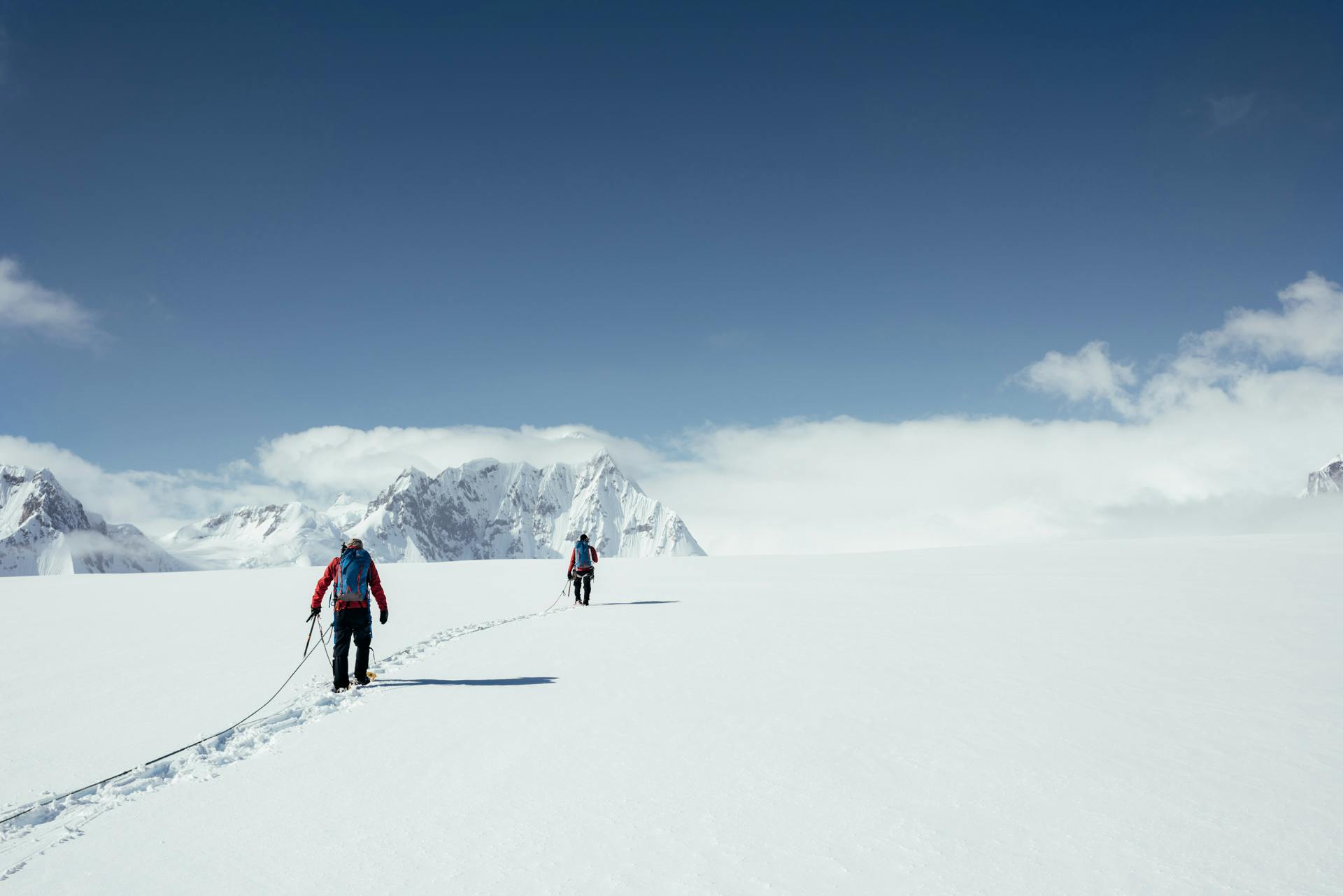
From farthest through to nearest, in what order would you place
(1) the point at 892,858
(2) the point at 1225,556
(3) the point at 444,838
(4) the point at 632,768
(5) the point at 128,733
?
(2) the point at 1225,556 < (5) the point at 128,733 < (4) the point at 632,768 < (3) the point at 444,838 < (1) the point at 892,858

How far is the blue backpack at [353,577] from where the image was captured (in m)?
11.1

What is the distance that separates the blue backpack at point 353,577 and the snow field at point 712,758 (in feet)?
4.73

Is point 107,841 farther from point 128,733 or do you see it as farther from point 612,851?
point 612,851

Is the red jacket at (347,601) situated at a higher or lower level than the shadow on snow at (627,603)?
higher

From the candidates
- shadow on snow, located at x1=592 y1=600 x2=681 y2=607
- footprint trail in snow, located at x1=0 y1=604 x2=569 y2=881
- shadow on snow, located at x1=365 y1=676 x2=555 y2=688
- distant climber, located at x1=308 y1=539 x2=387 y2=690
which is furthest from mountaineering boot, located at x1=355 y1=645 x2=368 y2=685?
shadow on snow, located at x1=592 y1=600 x2=681 y2=607

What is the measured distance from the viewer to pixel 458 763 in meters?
6.59

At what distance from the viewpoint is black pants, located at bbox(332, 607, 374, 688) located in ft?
34.1

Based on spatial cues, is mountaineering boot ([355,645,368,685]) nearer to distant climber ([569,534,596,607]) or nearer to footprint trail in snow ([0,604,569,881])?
footprint trail in snow ([0,604,569,881])

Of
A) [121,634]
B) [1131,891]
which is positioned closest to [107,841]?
[1131,891]

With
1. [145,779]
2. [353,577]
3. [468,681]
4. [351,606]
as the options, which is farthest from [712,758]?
[353,577]

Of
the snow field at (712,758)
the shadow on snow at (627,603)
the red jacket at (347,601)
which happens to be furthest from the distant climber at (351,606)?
the shadow on snow at (627,603)

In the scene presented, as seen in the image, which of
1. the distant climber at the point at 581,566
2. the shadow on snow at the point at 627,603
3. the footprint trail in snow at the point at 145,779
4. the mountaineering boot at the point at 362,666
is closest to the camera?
the footprint trail in snow at the point at 145,779

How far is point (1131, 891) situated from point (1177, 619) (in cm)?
1386

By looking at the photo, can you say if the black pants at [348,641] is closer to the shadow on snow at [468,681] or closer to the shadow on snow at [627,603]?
the shadow on snow at [468,681]
